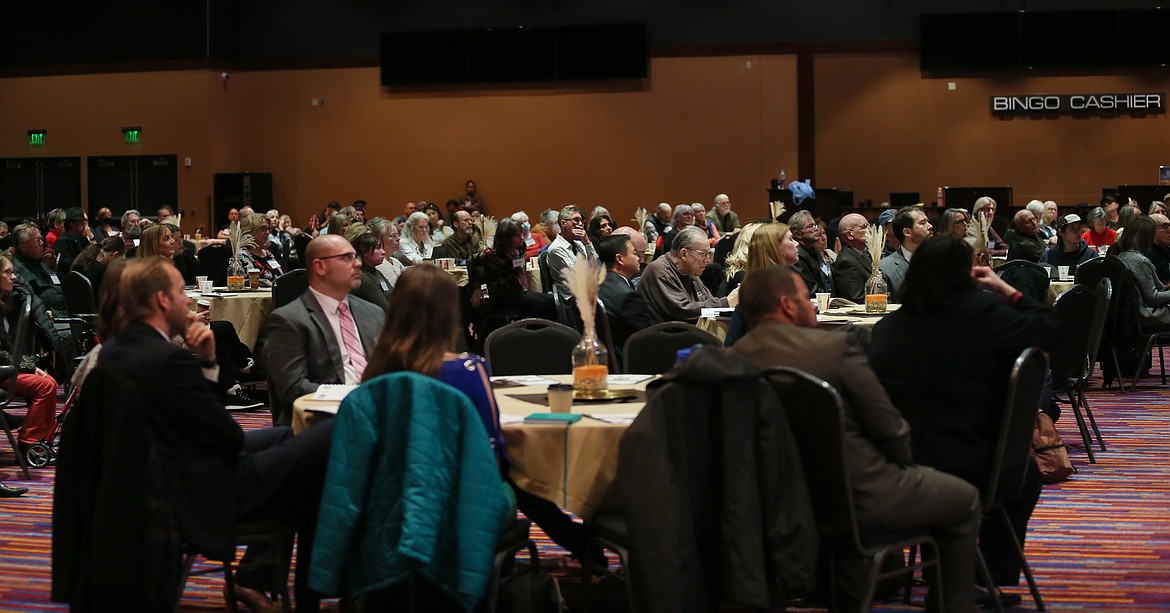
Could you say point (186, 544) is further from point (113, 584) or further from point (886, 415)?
point (886, 415)

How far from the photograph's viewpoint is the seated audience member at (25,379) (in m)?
6.14

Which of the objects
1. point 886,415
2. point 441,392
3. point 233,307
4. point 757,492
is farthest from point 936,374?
point 233,307

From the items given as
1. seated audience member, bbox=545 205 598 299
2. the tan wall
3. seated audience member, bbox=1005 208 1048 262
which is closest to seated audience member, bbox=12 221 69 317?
seated audience member, bbox=545 205 598 299

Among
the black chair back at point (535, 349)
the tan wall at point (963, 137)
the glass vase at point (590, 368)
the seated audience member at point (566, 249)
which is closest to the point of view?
the glass vase at point (590, 368)

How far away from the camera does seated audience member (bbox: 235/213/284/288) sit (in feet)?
30.5

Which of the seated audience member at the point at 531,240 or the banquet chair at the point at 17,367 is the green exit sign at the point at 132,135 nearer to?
the seated audience member at the point at 531,240

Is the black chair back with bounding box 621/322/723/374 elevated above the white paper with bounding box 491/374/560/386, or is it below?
above

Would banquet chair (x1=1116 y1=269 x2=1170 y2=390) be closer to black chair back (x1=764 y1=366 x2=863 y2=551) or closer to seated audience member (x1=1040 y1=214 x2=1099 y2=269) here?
seated audience member (x1=1040 y1=214 x2=1099 y2=269)

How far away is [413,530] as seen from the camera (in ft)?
9.70

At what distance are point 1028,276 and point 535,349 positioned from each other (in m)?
3.56

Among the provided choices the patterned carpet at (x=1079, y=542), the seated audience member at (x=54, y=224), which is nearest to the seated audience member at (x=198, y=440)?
the patterned carpet at (x=1079, y=542)

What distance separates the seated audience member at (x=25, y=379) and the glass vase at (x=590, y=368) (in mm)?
3278

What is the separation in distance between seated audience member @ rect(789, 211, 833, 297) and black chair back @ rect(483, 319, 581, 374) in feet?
8.97

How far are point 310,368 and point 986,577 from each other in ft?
7.44
